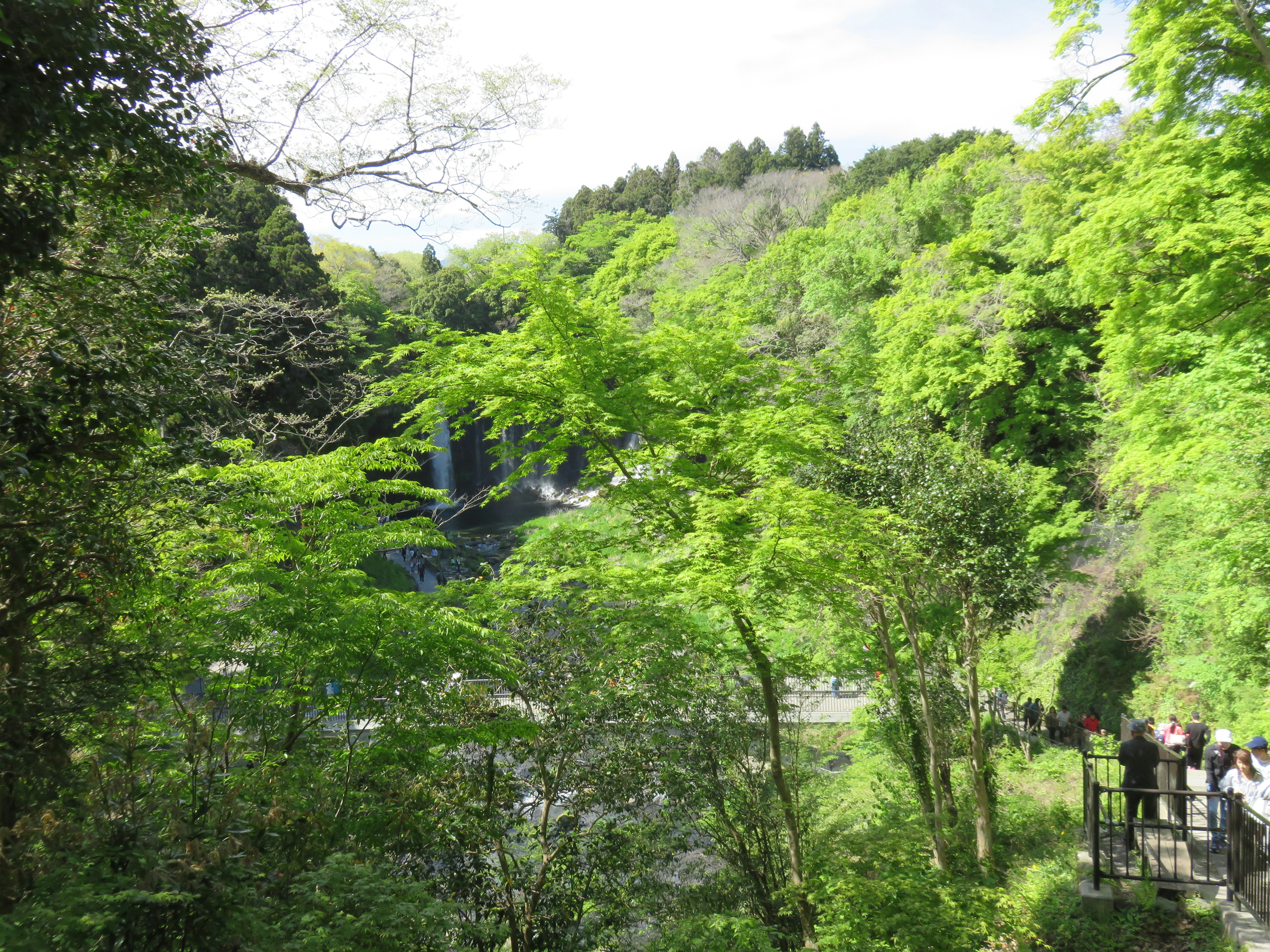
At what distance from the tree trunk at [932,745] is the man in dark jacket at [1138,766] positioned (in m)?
2.69

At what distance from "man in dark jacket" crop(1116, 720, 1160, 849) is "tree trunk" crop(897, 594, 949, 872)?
269 cm

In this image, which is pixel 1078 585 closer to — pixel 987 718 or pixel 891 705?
pixel 987 718

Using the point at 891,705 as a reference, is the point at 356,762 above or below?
above

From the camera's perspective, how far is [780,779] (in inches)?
331

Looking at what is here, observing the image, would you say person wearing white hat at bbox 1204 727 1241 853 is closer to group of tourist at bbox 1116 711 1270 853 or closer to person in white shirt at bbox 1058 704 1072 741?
group of tourist at bbox 1116 711 1270 853

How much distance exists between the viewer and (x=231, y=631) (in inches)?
230

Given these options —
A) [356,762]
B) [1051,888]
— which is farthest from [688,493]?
[1051,888]

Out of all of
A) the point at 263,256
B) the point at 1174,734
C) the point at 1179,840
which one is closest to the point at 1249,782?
the point at 1179,840

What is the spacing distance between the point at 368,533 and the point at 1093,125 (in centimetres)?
1219

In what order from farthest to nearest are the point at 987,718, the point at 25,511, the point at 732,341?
the point at 987,718 → the point at 732,341 → the point at 25,511

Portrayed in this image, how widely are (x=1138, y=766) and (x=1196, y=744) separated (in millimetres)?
4160

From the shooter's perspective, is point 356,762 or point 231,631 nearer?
point 231,631

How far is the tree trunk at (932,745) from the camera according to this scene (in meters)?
9.42

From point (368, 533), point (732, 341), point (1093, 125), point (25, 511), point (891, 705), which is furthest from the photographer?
point (891, 705)
